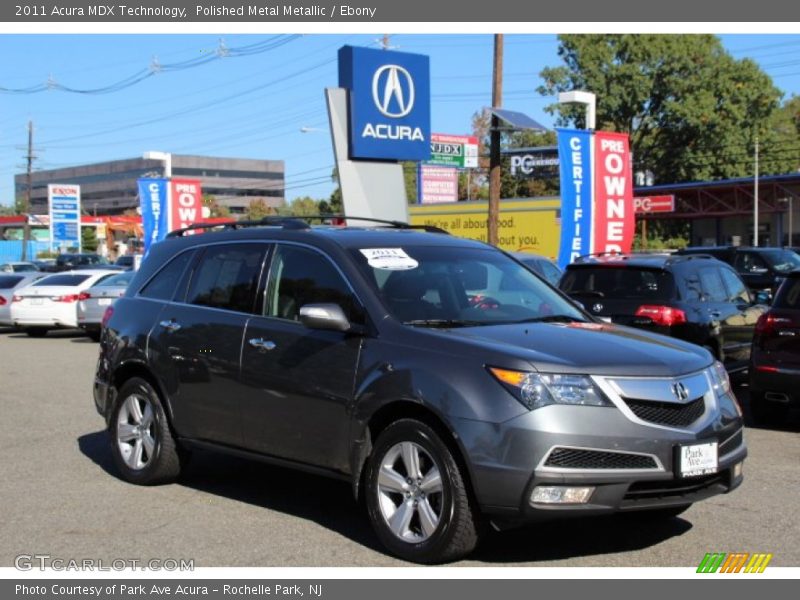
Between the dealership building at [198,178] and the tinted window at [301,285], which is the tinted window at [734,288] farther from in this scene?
the dealership building at [198,178]

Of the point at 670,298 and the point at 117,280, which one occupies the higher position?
the point at 670,298

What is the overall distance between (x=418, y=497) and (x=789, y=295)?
5640mm

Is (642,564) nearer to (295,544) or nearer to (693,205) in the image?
(295,544)

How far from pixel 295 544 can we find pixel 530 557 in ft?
4.48

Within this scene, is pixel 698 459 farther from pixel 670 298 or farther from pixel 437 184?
pixel 437 184

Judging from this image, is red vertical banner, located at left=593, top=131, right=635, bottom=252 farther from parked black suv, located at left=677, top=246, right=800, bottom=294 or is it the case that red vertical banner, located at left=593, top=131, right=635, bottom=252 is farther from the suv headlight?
the suv headlight

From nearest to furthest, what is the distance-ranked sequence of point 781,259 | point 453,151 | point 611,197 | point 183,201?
point 611,197, point 781,259, point 183,201, point 453,151

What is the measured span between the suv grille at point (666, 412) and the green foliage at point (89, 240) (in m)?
96.9

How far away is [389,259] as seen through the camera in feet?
21.2

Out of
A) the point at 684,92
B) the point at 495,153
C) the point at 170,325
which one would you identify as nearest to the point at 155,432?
the point at 170,325

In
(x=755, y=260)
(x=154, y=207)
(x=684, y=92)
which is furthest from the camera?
(x=684, y=92)

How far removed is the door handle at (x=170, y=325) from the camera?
24.2 feet

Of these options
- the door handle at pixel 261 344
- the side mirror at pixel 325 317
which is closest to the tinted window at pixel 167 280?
the door handle at pixel 261 344

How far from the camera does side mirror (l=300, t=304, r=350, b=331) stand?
599cm
